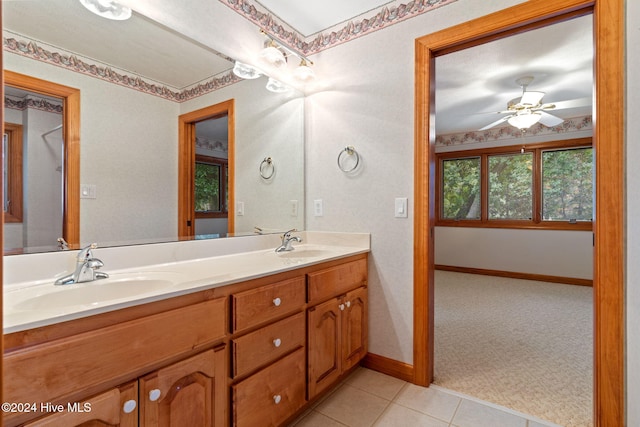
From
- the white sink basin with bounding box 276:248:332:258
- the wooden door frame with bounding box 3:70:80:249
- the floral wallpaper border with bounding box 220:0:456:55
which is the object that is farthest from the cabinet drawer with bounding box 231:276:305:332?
the floral wallpaper border with bounding box 220:0:456:55

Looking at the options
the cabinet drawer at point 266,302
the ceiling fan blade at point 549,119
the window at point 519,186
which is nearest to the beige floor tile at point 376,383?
the cabinet drawer at point 266,302

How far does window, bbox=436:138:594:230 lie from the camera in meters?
4.31

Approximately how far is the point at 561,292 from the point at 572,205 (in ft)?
4.15

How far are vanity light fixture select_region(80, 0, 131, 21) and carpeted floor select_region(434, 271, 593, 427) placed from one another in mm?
2608

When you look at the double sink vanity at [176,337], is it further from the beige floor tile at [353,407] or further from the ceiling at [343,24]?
the ceiling at [343,24]

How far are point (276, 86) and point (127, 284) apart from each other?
1599 millimetres

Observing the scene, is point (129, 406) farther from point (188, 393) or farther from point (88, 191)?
point (88, 191)

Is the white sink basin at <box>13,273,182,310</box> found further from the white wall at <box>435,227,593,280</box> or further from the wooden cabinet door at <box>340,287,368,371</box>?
the white wall at <box>435,227,593,280</box>

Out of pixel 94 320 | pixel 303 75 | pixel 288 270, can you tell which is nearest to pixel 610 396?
pixel 288 270

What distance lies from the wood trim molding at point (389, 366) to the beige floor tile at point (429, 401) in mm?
75

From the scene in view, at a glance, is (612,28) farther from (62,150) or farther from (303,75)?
(62,150)

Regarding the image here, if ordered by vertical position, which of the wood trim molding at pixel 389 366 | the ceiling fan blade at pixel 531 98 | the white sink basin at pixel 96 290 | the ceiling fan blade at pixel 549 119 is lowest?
the wood trim molding at pixel 389 366

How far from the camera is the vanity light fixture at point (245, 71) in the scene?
1.91 metres

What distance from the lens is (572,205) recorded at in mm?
4355
